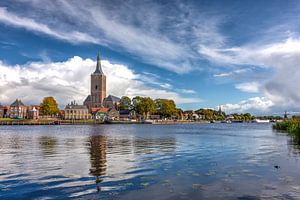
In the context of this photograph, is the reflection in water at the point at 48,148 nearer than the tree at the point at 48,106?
Yes

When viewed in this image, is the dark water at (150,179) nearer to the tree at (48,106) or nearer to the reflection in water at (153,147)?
the reflection in water at (153,147)

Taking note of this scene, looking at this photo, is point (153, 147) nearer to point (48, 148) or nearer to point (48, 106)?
point (48, 148)

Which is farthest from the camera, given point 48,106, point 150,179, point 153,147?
point 48,106

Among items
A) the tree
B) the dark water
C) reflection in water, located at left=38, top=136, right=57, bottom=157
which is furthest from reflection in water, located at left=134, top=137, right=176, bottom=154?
the tree

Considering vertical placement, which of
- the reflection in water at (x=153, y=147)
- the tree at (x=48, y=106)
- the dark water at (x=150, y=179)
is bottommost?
the reflection in water at (x=153, y=147)

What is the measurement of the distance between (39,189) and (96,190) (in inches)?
103

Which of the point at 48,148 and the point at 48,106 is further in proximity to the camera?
the point at 48,106

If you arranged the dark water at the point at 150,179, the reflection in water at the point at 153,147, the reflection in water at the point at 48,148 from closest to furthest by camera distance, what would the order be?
the dark water at the point at 150,179 → the reflection in water at the point at 48,148 → the reflection in water at the point at 153,147

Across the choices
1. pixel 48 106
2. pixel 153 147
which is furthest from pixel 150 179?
pixel 48 106

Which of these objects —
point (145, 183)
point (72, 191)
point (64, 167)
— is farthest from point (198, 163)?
point (72, 191)

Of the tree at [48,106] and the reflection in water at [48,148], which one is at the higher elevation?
the tree at [48,106]

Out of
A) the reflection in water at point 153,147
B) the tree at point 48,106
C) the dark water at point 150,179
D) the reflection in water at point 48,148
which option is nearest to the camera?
the dark water at point 150,179

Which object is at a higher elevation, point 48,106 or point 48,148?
point 48,106

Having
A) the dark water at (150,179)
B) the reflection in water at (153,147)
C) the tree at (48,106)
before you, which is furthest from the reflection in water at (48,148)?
the tree at (48,106)
